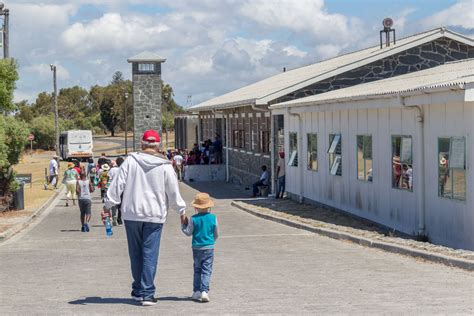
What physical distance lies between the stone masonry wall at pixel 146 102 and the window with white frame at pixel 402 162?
44.0 metres

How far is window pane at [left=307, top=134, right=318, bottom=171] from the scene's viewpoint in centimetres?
2545

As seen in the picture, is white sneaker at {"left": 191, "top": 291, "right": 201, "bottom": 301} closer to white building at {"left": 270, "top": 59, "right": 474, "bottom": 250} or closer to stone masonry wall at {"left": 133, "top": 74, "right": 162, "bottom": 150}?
white building at {"left": 270, "top": 59, "right": 474, "bottom": 250}

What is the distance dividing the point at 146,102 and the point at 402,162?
45073mm

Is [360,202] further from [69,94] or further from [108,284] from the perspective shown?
[69,94]

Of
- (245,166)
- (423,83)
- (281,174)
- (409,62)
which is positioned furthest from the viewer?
(245,166)

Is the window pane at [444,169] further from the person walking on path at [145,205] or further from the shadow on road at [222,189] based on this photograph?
the shadow on road at [222,189]

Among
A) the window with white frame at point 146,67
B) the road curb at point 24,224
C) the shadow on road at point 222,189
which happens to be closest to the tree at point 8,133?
the road curb at point 24,224

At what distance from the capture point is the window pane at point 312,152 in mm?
25453

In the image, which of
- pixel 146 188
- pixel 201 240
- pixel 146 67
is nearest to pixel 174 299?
pixel 201 240

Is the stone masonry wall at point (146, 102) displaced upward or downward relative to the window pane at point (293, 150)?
upward

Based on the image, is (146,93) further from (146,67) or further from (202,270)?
(202,270)

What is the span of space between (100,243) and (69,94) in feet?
387

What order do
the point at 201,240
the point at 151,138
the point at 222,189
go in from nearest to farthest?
the point at 151,138, the point at 201,240, the point at 222,189

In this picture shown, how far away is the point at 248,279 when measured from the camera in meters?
11.4
